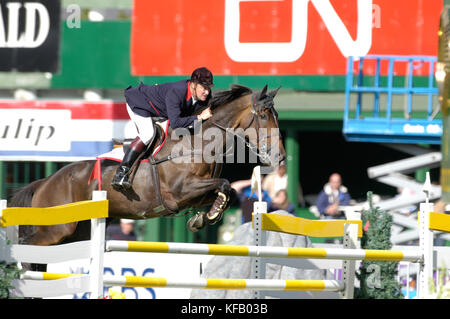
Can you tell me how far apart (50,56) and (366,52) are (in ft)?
16.3

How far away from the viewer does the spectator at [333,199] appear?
11359 millimetres

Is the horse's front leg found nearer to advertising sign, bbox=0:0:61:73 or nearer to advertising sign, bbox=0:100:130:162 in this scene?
advertising sign, bbox=0:100:130:162

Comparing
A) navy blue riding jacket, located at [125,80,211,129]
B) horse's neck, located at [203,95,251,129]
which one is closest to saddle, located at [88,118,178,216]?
navy blue riding jacket, located at [125,80,211,129]

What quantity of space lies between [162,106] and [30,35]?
20.4ft

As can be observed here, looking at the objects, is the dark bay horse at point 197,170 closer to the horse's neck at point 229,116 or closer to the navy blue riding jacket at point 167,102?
the horse's neck at point 229,116

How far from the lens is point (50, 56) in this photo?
12.9 meters

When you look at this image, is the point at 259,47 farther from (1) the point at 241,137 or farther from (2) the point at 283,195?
(1) the point at 241,137

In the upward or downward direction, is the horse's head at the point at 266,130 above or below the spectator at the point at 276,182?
above

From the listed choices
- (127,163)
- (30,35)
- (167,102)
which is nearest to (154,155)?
(127,163)

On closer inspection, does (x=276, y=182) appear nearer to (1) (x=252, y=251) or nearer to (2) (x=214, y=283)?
(1) (x=252, y=251)

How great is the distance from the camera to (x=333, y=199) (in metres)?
11.4

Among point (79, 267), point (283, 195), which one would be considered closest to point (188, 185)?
point (79, 267)

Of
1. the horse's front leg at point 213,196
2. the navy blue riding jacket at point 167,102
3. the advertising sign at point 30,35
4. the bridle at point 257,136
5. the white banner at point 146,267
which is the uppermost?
the advertising sign at point 30,35

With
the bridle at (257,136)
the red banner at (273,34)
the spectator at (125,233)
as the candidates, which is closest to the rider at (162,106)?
the bridle at (257,136)
